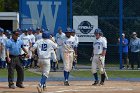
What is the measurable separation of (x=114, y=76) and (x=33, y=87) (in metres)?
6.16

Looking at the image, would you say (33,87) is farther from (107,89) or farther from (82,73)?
(82,73)

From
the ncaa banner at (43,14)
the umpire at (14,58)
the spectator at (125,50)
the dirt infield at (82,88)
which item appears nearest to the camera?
the dirt infield at (82,88)

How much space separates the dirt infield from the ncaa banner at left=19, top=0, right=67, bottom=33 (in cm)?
728

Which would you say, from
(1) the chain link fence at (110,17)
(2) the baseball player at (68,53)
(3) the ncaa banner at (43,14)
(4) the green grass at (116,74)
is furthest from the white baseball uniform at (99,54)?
(1) the chain link fence at (110,17)

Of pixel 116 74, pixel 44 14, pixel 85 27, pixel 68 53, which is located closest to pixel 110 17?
pixel 85 27

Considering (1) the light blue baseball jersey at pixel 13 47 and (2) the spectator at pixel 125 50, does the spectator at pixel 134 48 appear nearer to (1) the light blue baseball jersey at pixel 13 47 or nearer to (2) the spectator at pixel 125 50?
(2) the spectator at pixel 125 50

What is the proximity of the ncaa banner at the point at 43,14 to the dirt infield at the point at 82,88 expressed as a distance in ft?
23.9

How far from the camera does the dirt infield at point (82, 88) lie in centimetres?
1742

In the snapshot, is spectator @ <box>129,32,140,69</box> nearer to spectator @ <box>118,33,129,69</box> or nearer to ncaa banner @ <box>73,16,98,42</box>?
spectator @ <box>118,33,129,69</box>

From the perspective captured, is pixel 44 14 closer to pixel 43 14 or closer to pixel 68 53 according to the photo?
pixel 43 14

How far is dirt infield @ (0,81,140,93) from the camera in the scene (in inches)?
686

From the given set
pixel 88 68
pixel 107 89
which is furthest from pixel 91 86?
pixel 88 68

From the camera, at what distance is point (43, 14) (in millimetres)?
27688

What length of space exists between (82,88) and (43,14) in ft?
33.2
